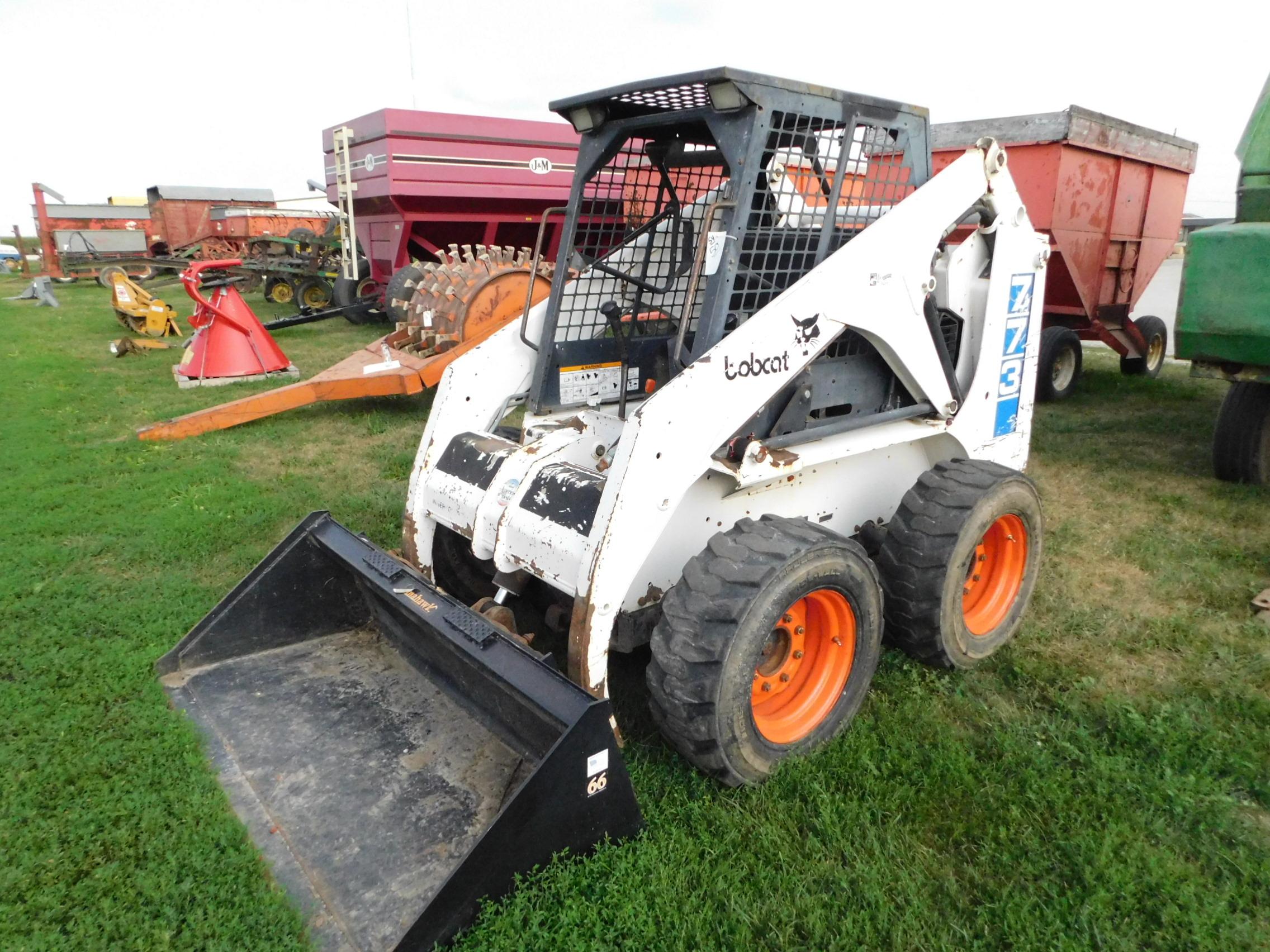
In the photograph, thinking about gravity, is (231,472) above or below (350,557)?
below

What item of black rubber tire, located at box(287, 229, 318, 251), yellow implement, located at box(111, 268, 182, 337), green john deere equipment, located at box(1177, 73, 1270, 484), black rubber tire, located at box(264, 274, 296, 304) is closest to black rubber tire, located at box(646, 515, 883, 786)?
green john deere equipment, located at box(1177, 73, 1270, 484)

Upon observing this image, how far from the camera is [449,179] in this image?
10.8 m

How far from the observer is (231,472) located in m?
5.88

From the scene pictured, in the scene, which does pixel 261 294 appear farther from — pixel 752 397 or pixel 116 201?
pixel 116 201

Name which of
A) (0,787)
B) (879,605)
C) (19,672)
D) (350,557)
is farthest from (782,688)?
(19,672)

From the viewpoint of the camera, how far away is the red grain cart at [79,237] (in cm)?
2647

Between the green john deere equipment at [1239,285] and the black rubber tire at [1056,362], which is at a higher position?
the green john deere equipment at [1239,285]

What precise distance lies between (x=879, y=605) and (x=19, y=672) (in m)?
3.19

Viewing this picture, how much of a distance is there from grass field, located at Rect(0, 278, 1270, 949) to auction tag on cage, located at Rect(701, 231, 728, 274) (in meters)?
1.57

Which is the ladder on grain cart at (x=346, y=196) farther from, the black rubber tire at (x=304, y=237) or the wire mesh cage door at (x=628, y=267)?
the wire mesh cage door at (x=628, y=267)

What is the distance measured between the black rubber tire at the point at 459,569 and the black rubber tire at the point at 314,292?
12.8 m

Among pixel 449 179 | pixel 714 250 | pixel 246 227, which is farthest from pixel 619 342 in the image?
pixel 246 227

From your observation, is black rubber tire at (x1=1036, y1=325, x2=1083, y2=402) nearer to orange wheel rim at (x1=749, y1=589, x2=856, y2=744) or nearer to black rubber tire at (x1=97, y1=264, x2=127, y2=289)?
orange wheel rim at (x1=749, y1=589, x2=856, y2=744)

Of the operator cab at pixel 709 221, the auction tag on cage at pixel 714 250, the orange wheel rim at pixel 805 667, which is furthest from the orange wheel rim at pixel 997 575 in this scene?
the auction tag on cage at pixel 714 250
